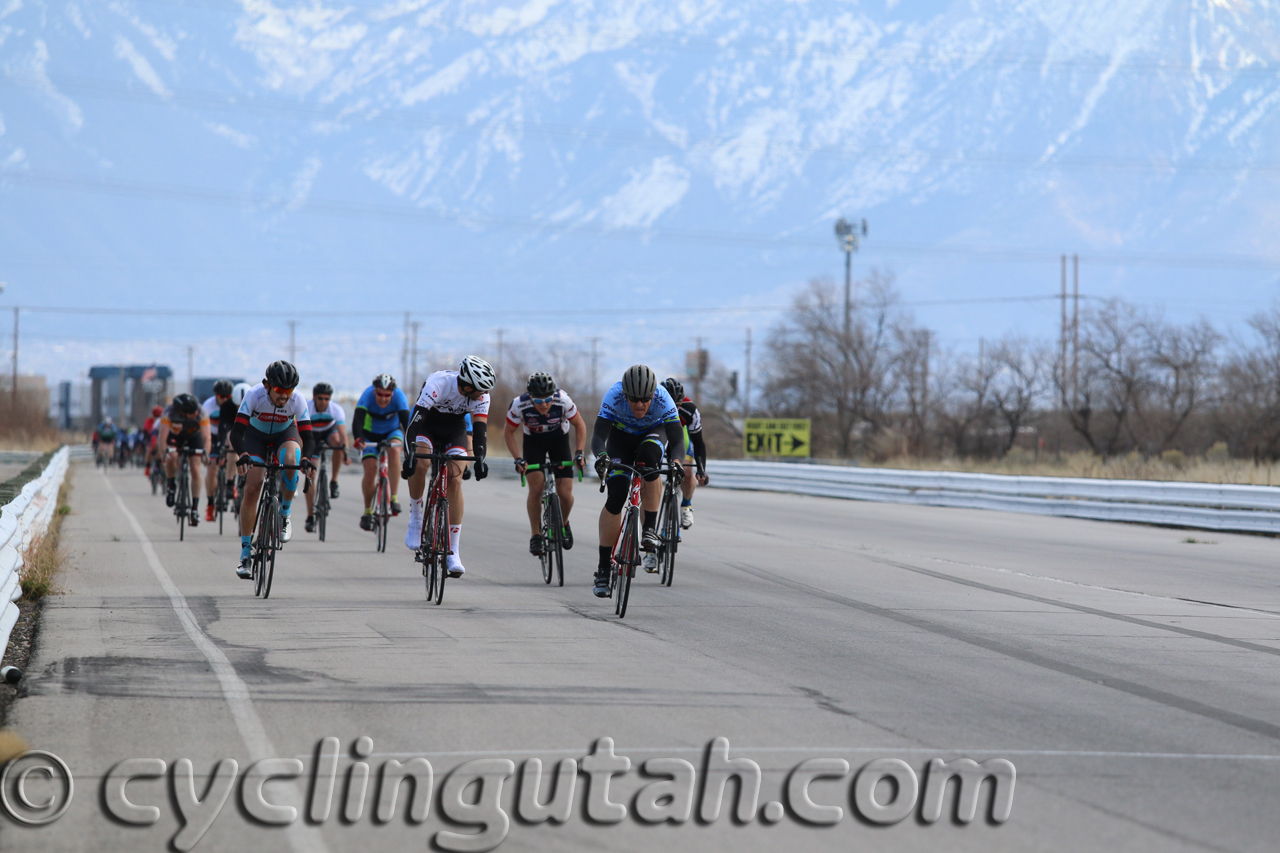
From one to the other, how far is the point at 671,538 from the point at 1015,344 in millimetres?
55422

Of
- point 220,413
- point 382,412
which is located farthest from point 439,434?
point 220,413

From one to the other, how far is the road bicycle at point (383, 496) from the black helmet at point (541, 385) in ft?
14.9

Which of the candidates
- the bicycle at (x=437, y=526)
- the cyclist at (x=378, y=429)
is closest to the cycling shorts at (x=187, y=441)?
the cyclist at (x=378, y=429)

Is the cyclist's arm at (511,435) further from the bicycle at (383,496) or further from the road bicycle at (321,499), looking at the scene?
the road bicycle at (321,499)

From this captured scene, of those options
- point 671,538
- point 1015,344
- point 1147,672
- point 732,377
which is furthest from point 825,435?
point 1147,672

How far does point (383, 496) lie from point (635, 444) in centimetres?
565

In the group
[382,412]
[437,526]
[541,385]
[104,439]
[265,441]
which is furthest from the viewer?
[104,439]

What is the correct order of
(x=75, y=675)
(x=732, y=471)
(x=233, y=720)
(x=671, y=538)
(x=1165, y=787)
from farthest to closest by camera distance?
(x=732, y=471) → (x=671, y=538) → (x=75, y=675) → (x=233, y=720) → (x=1165, y=787)

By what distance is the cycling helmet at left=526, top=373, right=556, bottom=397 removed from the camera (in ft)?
38.6

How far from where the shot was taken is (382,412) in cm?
1655

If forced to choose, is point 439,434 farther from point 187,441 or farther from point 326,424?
point 187,441

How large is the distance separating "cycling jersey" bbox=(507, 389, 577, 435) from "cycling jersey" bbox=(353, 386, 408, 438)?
13.2 feet

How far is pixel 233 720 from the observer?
22.0 ft

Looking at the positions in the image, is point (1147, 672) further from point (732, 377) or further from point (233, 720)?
point (732, 377)
